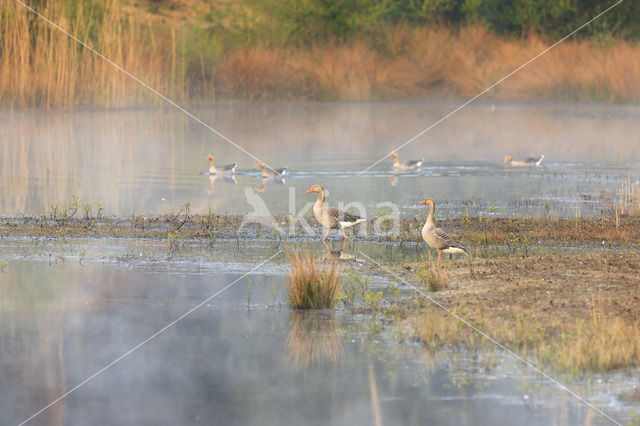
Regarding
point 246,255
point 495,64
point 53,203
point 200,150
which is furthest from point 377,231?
point 495,64

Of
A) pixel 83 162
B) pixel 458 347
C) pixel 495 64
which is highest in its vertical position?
pixel 495 64

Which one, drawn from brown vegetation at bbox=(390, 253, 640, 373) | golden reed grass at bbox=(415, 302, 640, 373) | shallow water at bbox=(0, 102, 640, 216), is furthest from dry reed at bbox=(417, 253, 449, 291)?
shallow water at bbox=(0, 102, 640, 216)

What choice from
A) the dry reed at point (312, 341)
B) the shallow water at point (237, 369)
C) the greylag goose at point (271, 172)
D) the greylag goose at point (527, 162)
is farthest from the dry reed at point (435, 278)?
the greylag goose at point (527, 162)

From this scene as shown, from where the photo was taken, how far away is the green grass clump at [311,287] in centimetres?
988

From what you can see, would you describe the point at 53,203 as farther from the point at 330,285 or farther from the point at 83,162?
the point at 330,285

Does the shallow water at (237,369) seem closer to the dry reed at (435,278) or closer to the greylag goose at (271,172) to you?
the dry reed at (435,278)

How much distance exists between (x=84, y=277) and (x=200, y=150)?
17.0m

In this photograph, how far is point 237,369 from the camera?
809 centimetres

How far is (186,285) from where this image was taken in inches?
436

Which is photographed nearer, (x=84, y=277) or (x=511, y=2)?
(x=84, y=277)

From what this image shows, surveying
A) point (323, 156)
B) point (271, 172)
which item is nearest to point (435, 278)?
point (271, 172)

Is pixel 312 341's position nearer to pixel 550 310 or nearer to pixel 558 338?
pixel 558 338

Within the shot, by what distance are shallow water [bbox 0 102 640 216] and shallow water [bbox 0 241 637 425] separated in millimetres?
6521

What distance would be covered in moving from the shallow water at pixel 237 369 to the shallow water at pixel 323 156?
21.4 ft
